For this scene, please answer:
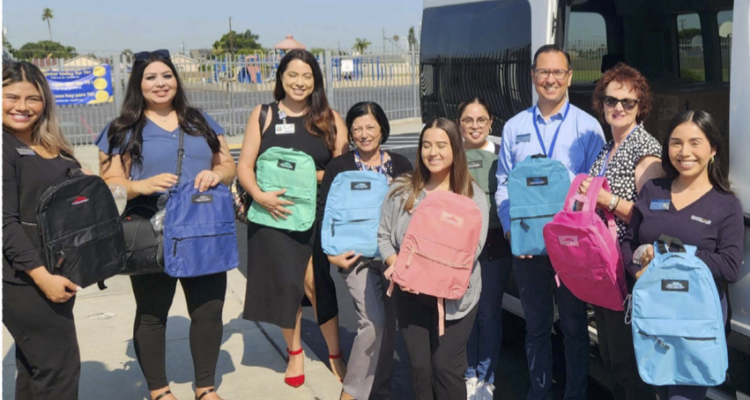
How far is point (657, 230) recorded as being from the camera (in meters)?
3.14

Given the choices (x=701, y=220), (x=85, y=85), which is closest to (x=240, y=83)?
(x=85, y=85)

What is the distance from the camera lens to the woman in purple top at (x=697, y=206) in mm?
3006

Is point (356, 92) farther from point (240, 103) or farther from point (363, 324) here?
point (363, 324)

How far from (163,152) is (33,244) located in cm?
87

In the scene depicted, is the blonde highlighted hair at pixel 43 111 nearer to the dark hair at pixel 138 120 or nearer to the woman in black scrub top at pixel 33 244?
the woman in black scrub top at pixel 33 244

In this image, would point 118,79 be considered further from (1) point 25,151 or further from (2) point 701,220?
(2) point 701,220

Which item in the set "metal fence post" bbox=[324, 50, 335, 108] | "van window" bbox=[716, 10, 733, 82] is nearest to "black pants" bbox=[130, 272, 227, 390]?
"van window" bbox=[716, 10, 733, 82]

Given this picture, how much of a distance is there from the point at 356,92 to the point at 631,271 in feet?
52.9

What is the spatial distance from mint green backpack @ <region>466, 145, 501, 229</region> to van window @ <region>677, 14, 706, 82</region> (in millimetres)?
2744

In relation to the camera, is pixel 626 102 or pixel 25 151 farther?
pixel 626 102

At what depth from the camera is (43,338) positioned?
3266 mm

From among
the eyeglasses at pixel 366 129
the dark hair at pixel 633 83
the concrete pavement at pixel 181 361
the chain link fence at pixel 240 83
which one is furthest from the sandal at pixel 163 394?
the chain link fence at pixel 240 83

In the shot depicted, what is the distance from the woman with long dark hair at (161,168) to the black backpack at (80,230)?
39cm

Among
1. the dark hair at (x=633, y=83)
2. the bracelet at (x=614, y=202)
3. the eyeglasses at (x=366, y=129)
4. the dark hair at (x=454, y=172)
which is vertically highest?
the dark hair at (x=633, y=83)
